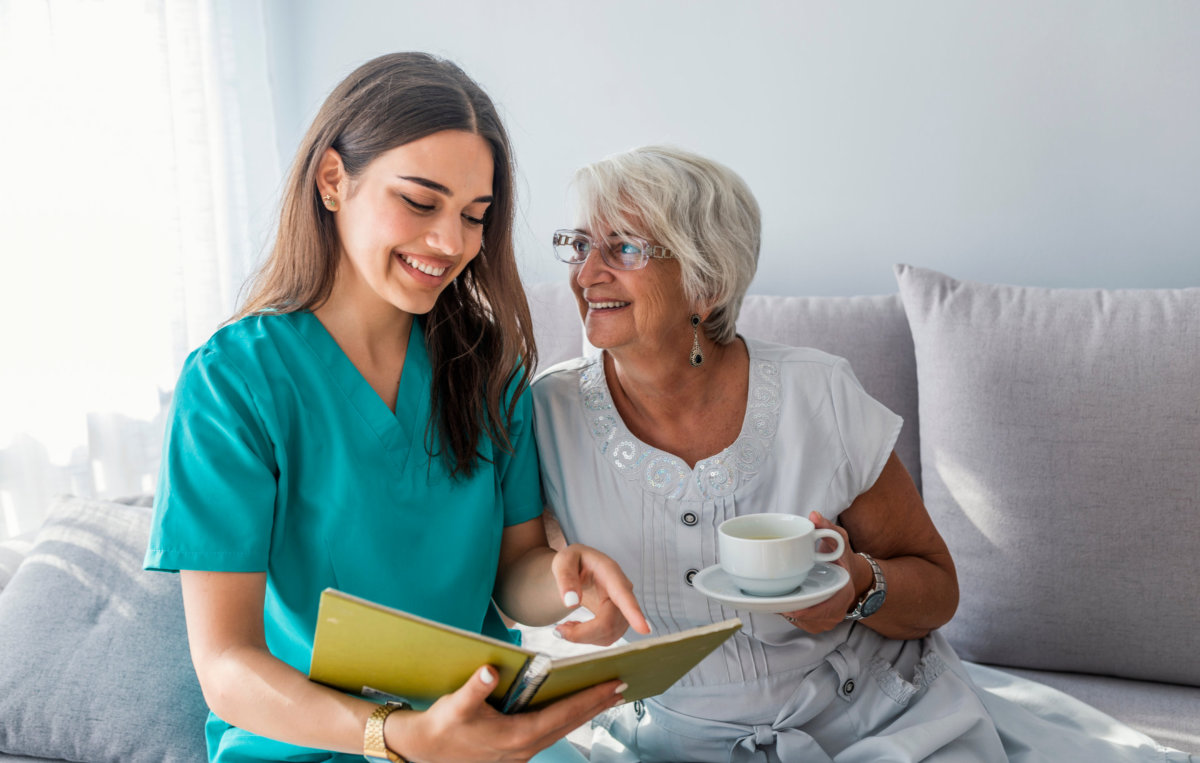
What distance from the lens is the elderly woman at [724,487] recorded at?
1.25 m

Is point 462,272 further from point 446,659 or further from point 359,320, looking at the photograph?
point 446,659

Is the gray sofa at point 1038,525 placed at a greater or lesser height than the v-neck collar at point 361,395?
lesser

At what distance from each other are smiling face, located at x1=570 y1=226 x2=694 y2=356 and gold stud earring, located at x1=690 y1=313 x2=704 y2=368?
0.04 m

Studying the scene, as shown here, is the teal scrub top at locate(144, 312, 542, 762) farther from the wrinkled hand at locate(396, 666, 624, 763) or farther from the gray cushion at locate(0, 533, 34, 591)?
the gray cushion at locate(0, 533, 34, 591)

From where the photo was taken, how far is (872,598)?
1200 mm

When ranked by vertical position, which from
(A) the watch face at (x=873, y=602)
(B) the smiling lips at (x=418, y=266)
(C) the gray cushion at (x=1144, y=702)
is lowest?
(C) the gray cushion at (x=1144, y=702)

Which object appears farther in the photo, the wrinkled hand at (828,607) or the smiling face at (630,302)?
the smiling face at (630,302)

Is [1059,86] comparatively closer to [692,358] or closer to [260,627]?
[692,358]

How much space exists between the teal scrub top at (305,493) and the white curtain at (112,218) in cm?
89

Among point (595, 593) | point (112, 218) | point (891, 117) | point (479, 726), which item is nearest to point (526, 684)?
point (479, 726)

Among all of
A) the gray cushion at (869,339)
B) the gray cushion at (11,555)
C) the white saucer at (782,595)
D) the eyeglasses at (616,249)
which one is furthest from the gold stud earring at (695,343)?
the gray cushion at (11,555)

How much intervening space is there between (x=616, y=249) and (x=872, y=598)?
0.57 metres

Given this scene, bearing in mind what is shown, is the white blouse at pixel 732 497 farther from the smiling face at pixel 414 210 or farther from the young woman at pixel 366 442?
the smiling face at pixel 414 210

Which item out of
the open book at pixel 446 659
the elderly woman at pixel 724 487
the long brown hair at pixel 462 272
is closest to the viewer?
the open book at pixel 446 659
